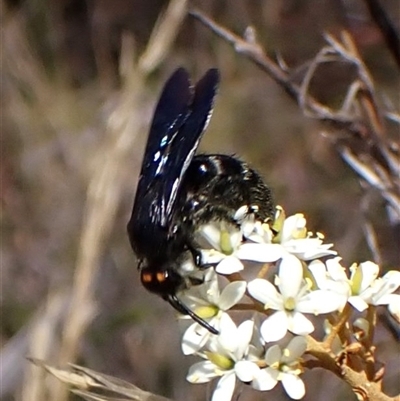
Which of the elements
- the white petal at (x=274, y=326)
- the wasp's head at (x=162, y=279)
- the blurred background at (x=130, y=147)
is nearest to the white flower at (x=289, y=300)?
the white petal at (x=274, y=326)

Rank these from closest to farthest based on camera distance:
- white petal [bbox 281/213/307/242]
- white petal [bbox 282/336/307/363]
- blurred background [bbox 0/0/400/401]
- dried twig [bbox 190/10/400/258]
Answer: white petal [bbox 282/336/307/363] < white petal [bbox 281/213/307/242] < dried twig [bbox 190/10/400/258] < blurred background [bbox 0/0/400/401]

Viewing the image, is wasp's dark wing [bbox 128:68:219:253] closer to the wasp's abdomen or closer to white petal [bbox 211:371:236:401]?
the wasp's abdomen

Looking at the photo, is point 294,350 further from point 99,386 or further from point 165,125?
point 165,125

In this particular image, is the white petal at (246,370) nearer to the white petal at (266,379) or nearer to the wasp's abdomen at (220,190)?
the white petal at (266,379)

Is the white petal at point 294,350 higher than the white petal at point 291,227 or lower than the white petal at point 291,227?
lower

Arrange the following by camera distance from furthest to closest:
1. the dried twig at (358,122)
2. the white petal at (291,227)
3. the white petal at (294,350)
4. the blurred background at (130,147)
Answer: the blurred background at (130,147), the dried twig at (358,122), the white petal at (291,227), the white petal at (294,350)

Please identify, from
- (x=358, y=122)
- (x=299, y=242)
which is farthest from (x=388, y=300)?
(x=358, y=122)

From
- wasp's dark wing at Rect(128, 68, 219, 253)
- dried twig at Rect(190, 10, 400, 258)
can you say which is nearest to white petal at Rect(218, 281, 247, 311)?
wasp's dark wing at Rect(128, 68, 219, 253)
